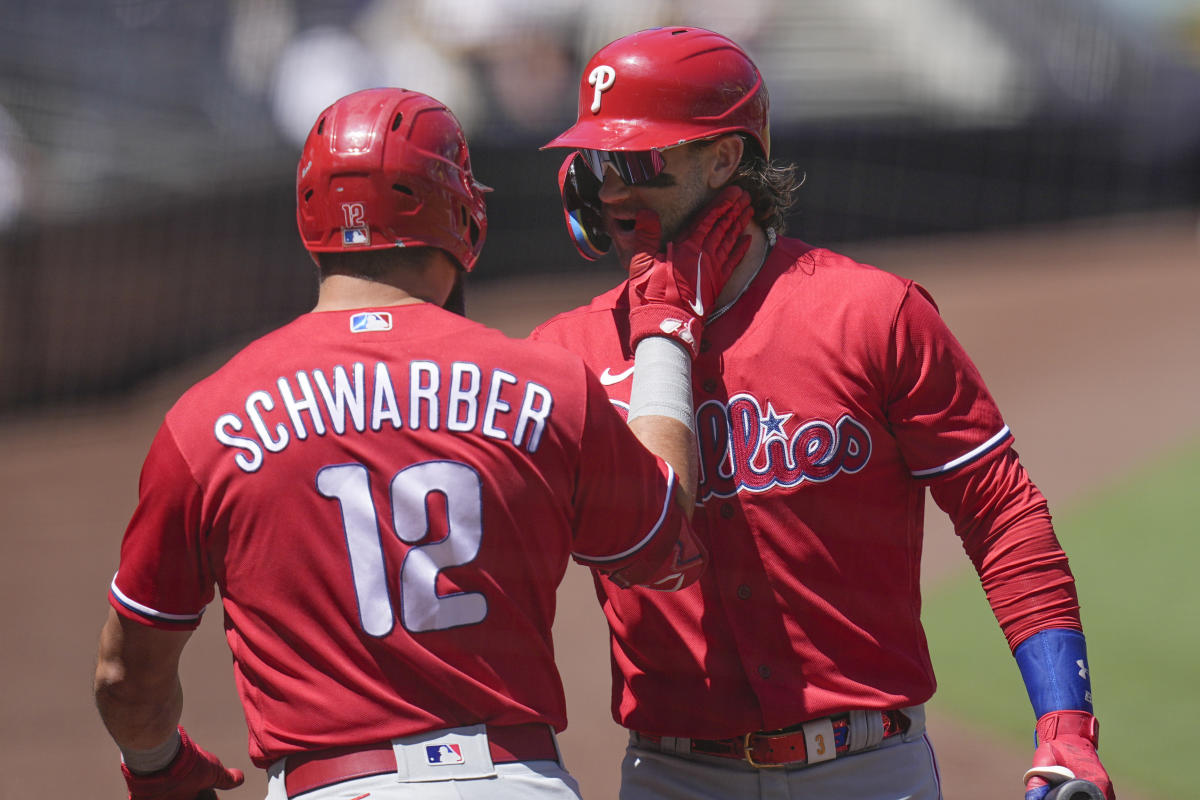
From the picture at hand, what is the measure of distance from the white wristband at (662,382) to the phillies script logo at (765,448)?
96 millimetres

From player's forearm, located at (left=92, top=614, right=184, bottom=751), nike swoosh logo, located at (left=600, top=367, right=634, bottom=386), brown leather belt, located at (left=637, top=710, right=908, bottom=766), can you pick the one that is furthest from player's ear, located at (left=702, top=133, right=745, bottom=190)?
player's forearm, located at (left=92, top=614, right=184, bottom=751)

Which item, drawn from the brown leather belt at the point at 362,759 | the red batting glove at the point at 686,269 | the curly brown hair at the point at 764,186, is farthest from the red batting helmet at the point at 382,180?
the brown leather belt at the point at 362,759

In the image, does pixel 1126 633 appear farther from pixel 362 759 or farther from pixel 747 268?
pixel 362 759

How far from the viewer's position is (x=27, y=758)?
5773 mm

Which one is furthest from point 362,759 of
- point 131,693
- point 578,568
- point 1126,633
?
point 578,568

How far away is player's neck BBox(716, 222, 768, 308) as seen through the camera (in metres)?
2.47

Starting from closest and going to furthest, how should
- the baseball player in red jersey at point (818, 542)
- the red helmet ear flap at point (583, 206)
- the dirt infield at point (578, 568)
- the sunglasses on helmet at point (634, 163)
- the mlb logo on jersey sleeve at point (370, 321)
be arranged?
1. the mlb logo on jersey sleeve at point (370, 321)
2. the baseball player in red jersey at point (818, 542)
3. the sunglasses on helmet at point (634, 163)
4. the red helmet ear flap at point (583, 206)
5. the dirt infield at point (578, 568)

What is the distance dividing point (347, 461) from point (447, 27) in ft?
35.5

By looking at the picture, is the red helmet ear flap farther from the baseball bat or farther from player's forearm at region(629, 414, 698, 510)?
the baseball bat

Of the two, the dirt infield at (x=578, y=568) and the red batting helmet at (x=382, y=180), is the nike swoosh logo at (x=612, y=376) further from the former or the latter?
the dirt infield at (x=578, y=568)

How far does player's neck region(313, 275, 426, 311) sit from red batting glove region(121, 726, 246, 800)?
77 centimetres

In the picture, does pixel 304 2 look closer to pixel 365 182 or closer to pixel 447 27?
pixel 447 27

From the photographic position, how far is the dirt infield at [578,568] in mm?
5824

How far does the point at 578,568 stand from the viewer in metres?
8.14
